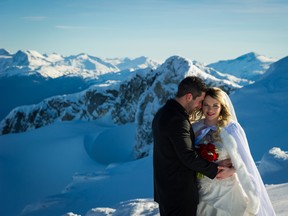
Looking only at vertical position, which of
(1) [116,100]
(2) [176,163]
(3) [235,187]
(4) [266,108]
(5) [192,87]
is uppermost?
(5) [192,87]

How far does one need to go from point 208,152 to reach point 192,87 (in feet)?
2.45

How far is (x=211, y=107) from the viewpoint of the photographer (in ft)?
11.8

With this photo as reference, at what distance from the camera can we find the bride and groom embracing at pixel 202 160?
128 inches

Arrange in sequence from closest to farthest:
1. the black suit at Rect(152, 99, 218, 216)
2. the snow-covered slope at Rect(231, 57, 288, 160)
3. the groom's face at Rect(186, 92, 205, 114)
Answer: the black suit at Rect(152, 99, 218, 216) < the groom's face at Rect(186, 92, 205, 114) < the snow-covered slope at Rect(231, 57, 288, 160)

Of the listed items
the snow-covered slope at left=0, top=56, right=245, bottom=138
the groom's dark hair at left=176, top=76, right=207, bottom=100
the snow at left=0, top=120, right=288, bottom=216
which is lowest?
the snow at left=0, top=120, right=288, bottom=216

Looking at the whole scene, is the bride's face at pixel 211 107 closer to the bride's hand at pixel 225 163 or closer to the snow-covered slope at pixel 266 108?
the bride's hand at pixel 225 163

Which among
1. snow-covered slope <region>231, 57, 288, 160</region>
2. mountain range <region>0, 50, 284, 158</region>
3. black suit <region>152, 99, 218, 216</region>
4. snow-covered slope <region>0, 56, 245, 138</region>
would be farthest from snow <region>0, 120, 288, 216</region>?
snow-covered slope <region>231, 57, 288, 160</region>

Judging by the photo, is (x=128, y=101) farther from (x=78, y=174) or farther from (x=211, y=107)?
(x=211, y=107)

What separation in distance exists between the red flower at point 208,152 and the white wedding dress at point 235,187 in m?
0.12

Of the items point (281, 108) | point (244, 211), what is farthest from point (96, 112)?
point (244, 211)

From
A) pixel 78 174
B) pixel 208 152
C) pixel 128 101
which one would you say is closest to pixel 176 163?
pixel 208 152

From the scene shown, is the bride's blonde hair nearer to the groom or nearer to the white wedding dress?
the white wedding dress

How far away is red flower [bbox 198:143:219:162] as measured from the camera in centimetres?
348

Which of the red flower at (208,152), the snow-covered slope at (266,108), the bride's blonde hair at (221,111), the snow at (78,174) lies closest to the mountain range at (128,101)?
the snow at (78,174)
